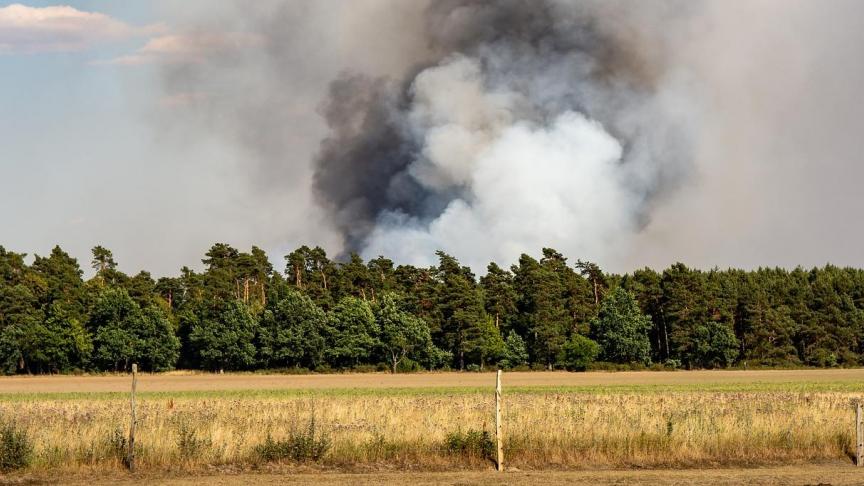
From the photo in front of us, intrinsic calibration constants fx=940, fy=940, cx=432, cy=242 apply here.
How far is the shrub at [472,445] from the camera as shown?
25.4m

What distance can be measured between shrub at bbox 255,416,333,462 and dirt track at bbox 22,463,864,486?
962 mm

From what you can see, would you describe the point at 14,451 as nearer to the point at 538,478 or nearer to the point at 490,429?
the point at 538,478

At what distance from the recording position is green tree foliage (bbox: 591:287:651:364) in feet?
405

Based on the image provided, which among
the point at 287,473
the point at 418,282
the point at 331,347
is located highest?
the point at 418,282

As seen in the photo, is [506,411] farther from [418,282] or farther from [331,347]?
[418,282]

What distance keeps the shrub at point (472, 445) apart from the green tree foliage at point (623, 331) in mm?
100348

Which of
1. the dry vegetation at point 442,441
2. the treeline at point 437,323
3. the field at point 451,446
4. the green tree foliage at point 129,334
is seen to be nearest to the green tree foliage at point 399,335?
the treeline at point 437,323

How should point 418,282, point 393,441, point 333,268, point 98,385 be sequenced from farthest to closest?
1. point 333,268
2. point 418,282
3. point 98,385
4. point 393,441

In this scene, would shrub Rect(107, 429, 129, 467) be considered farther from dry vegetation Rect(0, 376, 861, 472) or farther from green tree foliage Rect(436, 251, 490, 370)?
green tree foliage Rect(436, 251, 490, 370)

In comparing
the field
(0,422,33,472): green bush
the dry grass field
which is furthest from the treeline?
(0,422,33,472): green bush

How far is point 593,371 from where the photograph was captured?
12212 cm

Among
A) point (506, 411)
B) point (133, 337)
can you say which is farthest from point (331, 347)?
point (506, 411)

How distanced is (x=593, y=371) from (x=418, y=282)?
111ft

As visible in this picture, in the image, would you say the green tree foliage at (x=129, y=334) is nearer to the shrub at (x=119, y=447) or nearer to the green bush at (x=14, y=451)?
the shrub at (x=119, y=447)
